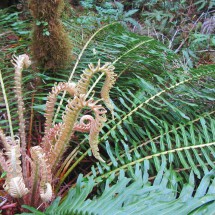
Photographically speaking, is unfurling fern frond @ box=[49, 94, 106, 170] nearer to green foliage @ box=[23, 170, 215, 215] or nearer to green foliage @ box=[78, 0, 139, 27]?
green foliage @ box=[23, 170, 215, 215]

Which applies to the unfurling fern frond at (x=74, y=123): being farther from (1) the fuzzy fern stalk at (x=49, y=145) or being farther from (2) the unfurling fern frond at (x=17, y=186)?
(2) the unfurling fern frond at (x=17, y=186)

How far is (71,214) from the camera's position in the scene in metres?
1.04

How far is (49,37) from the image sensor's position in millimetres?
1881

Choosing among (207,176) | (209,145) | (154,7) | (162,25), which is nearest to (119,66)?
(209,145)

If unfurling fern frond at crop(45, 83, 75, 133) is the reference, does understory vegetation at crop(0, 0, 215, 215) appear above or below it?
below

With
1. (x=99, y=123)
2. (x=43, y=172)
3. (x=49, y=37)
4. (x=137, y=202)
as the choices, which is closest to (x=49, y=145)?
(x=43, y=172)

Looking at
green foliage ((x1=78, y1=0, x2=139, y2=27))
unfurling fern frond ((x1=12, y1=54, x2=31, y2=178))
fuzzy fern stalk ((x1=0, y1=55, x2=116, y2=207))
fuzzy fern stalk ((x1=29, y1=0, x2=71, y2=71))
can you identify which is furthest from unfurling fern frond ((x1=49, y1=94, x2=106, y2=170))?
green foliage ((x1=78, y1=0, x2=139, y2=27))

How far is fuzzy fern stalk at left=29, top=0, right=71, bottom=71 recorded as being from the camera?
1.82 meters

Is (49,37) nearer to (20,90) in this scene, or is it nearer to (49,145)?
(20,90)

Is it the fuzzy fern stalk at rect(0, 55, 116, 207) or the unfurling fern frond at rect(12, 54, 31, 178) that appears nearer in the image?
the fuzzy fern stalk at rect(0, 55, 116, 207)

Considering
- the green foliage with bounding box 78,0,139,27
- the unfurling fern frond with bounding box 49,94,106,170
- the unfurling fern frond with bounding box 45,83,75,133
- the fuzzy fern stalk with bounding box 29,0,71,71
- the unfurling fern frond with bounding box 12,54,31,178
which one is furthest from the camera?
the green foliage with bounding box 78,0,139,27

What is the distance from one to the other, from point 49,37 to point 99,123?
850 mm

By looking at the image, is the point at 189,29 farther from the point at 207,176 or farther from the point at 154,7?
the point at 207,176

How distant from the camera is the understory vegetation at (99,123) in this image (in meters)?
1.19
